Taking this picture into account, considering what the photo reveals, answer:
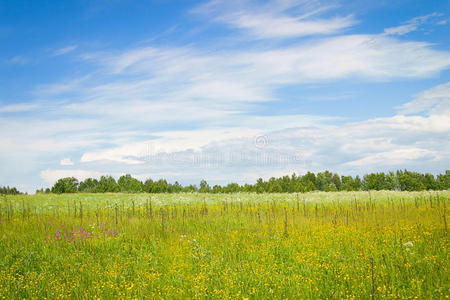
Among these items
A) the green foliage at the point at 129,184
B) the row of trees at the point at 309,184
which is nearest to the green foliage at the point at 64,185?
the row of trees at the point at 309,184

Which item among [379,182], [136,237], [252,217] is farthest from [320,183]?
[136,237]

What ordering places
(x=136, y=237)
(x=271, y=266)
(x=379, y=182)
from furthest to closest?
(x=379, y=182)
(x=136, y=237)
(x=271, y=266)

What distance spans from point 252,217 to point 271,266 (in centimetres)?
617

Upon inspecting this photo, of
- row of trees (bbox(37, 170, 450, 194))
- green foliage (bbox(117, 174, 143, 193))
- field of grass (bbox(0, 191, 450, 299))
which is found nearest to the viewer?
field of grass (bbox(0, 191, 450, 299))

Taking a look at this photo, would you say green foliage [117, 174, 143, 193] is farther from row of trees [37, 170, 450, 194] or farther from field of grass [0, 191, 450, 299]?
field of grass [0, 191, 450, 299]

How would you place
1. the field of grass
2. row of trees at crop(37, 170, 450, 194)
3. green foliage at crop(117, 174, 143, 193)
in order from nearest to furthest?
the field of grass < row of trees at crop(37, 170, 450, 194) < green foliage at crop(117, 174, 143, 193)

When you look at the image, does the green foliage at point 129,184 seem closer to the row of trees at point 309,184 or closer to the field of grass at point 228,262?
the row of trees at point 309,184

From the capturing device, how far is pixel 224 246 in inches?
341

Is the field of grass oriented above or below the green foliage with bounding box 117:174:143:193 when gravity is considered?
below

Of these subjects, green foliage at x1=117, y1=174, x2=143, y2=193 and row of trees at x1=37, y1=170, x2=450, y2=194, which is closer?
row of trees at x1=37, y1=170, x2=450, y2=194

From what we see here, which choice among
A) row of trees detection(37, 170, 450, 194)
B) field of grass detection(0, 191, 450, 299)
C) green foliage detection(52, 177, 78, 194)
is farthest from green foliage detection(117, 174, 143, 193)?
field of grass detection(0, 191, 450, 299)

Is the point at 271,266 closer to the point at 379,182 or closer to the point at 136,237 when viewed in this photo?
the point at 136,237

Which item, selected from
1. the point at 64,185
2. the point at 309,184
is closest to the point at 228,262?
the point at 309,184

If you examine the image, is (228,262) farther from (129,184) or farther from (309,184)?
(129,184)
